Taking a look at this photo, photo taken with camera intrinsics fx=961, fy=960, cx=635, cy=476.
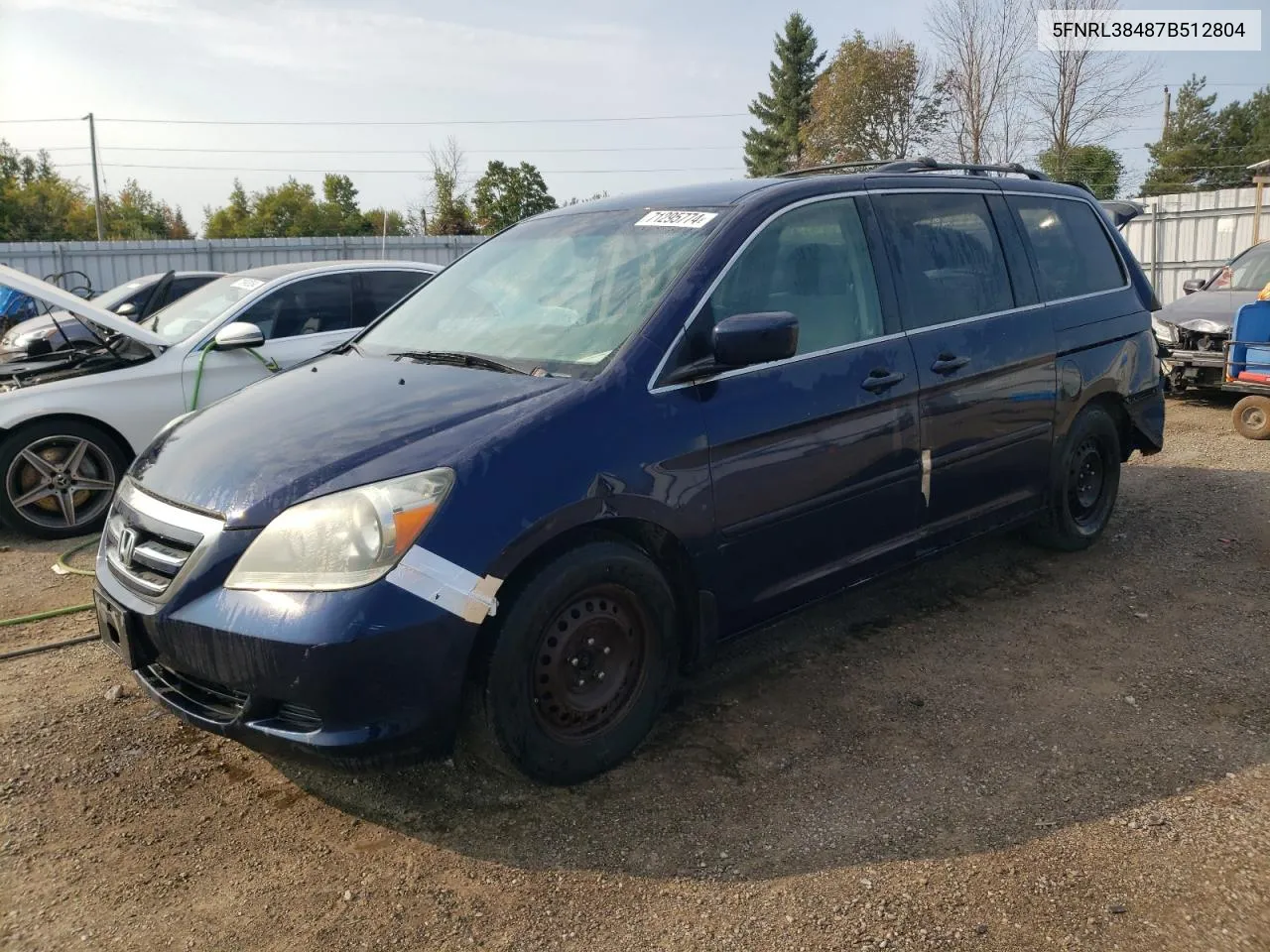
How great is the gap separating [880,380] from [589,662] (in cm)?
163

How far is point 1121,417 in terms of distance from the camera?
524 centimetres

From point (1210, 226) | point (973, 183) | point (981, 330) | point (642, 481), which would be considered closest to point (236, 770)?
point (642, 481)

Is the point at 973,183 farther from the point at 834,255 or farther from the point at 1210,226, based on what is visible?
the point at 1210,226

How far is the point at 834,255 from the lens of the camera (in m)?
3.77

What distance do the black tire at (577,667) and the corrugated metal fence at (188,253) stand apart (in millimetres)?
18537

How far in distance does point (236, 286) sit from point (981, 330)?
17.1 ft

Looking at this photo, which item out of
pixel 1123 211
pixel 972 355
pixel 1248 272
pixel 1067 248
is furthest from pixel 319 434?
pixel 1248 272

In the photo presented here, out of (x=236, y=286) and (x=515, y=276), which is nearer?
(x=515, y=276)

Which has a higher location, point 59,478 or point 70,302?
point 70,302

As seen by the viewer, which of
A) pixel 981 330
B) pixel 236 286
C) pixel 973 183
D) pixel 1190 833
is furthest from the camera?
pixel 236 286

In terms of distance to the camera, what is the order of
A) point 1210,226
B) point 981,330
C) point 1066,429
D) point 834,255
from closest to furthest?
point 834,255 < point 981,330 < point 1066,429 < point 1210,226

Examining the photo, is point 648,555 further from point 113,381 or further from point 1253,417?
point 1253,417

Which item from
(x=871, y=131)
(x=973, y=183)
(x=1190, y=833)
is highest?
(x=871, y=131)

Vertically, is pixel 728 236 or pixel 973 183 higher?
pixel 973 183
